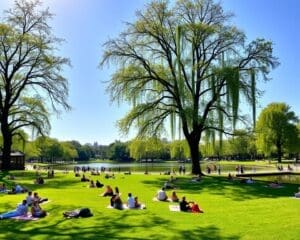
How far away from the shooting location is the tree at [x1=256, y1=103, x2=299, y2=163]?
90062 millimetres

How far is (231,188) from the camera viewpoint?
3606cm

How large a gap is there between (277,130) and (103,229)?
7979 centimetres

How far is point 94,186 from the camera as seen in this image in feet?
118

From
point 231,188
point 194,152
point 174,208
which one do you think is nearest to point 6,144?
point 194,152

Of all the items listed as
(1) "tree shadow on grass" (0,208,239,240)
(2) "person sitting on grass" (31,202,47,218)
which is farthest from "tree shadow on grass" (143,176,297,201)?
(2) "person sitting on grass" (31,202,47,218)

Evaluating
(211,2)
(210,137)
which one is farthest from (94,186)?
(211,2)

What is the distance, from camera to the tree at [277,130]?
90.1 metres

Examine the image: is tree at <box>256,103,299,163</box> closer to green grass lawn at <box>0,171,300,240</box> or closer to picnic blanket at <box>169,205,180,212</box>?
green grass lawn at <box>0,171,300,240</box>

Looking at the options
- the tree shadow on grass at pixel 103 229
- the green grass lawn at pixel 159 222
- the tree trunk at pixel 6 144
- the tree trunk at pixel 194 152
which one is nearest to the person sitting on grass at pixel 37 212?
the green grass lawn at pixel 159 222

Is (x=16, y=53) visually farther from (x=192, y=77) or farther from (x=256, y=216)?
(x=256, y=216)

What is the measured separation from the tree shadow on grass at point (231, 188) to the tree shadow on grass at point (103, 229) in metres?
12.3

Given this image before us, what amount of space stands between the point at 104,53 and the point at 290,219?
31833 mm

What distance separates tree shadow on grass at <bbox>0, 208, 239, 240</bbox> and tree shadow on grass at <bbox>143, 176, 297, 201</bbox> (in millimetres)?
12261

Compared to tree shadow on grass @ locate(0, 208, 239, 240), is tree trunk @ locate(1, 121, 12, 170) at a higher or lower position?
higher
